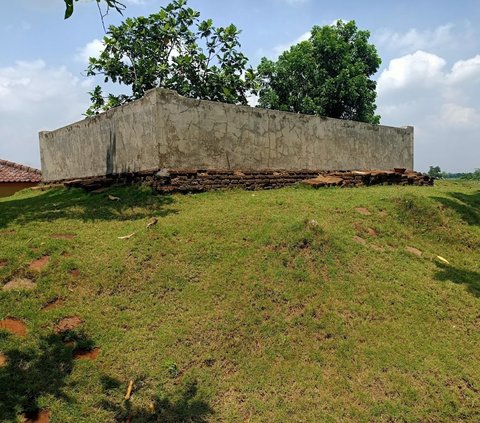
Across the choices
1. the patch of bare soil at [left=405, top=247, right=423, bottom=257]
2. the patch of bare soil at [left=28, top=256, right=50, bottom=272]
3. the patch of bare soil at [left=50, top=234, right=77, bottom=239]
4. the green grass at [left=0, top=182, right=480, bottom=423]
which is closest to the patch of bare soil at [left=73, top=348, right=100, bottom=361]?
the green grass at [left=0, top=182, right=480, bottom=423]

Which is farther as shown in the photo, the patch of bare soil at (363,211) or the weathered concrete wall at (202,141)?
the weathered concrete wall at (202,141)

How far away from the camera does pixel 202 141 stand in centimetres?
959

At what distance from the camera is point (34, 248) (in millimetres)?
5805

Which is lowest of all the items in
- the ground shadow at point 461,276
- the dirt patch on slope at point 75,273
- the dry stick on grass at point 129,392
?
the dry stick on grass at point 129,392

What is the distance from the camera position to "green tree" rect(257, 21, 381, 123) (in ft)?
65.1

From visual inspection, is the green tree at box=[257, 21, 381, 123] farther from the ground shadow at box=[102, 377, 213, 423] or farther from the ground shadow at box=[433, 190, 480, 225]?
the ground shadow at box=[102, 377, 213, 423]

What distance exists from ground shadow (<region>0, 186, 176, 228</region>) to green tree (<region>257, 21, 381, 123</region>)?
509 inches

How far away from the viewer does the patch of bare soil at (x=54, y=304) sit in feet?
15.6

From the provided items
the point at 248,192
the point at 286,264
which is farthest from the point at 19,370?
the point at 248,192

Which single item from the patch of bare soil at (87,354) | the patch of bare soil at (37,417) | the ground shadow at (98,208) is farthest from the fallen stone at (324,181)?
the patch of bare soil at (37,417)

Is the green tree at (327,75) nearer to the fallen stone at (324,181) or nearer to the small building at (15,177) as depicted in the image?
the fallen stone at (324,181)

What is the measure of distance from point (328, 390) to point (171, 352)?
1.58m

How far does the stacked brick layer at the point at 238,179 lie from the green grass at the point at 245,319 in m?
1.75

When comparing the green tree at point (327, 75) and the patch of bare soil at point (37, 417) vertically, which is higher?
the green tree at point (327, 75)
